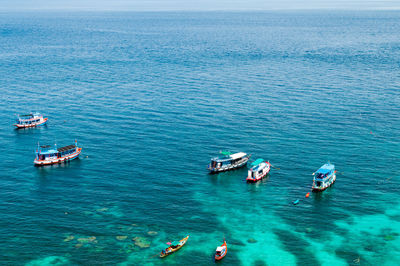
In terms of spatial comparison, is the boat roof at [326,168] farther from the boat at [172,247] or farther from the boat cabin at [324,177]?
the boat at [172,247]

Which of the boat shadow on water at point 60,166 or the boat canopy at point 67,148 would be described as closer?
the boat shadow on water at point 60,166

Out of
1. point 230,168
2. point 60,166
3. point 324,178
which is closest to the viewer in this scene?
point 324,178

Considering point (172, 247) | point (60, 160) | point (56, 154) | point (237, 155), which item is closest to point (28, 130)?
point (56, 154)

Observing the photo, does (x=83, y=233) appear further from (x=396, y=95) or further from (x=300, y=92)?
(x=396, y=95)

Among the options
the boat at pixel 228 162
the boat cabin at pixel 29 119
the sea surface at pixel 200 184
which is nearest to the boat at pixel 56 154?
the sea surface at pixel 200 184

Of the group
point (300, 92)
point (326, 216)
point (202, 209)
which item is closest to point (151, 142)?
point (202, 209)

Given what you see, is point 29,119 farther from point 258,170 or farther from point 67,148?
point 258,170

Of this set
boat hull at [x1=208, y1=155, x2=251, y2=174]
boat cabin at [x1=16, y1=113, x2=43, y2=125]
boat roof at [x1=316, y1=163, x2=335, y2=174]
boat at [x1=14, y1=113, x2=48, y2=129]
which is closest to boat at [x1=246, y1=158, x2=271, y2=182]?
boat hull at [x1=208, y1=155, x2=251, y2=174]
